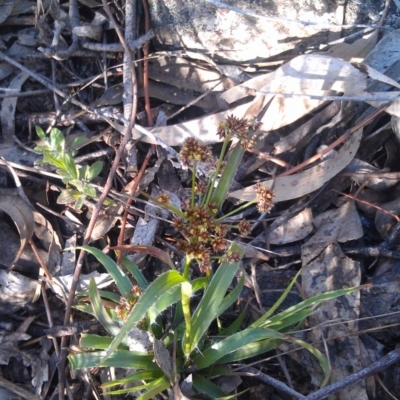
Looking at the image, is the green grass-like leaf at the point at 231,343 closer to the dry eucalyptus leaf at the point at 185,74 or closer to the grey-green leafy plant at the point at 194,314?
the grey-green leafy plant at the point at 194,314

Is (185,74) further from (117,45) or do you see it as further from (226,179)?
(226,179)

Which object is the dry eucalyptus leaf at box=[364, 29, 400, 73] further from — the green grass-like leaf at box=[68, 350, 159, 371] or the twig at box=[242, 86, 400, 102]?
the green grass-like leaf at box=[68, 350, 159, 371]

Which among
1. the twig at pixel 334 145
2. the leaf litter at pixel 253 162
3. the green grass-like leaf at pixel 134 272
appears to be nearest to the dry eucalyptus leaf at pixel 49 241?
the leaf litter at pixel 253 162

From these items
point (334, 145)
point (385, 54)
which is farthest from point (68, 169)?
point (385, 54)

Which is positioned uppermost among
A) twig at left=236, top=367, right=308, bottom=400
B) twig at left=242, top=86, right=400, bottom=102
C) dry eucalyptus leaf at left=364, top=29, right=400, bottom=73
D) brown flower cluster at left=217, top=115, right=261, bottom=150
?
dry eucalyptus leaf at left=364, top=29, right=400, bottom=73

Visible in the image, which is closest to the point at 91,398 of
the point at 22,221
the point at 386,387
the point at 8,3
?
the point at 22,221

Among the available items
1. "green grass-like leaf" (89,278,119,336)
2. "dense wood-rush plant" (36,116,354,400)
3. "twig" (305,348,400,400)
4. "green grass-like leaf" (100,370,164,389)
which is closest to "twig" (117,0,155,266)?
"dense wood-rush plant" (36,116,354,400)
